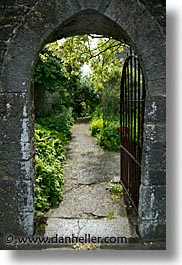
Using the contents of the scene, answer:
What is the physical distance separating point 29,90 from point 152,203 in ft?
5.35

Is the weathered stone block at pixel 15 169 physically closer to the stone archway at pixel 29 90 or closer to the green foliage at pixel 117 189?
the stone archway at pixel 29 90

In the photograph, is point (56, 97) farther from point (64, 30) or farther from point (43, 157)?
point (64, 30)

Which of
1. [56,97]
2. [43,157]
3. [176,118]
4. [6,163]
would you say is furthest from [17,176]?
[56,97]

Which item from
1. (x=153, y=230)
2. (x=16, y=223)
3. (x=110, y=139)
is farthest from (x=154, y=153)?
(x=110, y=139)

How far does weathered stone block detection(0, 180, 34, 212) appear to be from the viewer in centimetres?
320

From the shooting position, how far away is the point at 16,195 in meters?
3.21

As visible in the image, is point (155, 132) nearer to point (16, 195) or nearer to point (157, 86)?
point (157, 86)

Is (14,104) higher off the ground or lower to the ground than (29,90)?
lower

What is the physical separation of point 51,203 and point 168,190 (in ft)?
5.83

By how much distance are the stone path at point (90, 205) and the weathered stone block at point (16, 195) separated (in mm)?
440

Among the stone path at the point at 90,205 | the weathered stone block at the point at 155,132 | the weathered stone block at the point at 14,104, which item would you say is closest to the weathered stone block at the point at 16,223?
the stone path at the point at 90,205

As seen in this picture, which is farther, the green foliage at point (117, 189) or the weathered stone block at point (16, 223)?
the green foliage at point (117, 189)

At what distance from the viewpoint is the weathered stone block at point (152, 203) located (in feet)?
10.5

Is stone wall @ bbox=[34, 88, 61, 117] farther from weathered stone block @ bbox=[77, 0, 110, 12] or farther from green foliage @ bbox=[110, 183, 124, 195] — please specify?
weathered stone block @ bbox=[77, 0, 110, 12]
